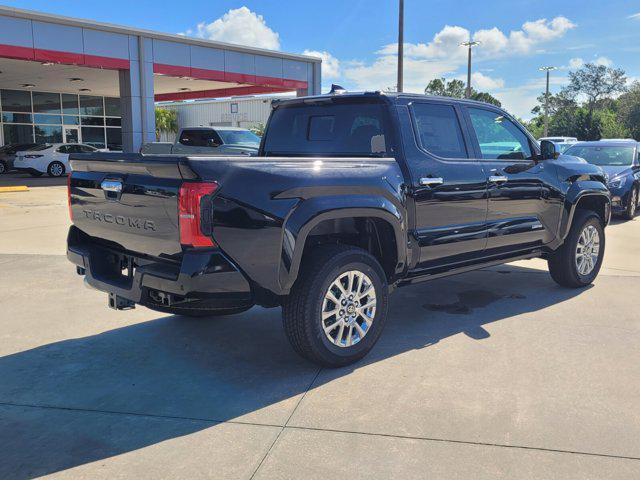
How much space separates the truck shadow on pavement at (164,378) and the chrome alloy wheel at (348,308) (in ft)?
0.78

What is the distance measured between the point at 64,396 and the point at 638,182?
11.9 metres

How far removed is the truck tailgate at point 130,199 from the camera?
3428 millimetres

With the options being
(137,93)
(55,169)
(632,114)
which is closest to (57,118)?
(55,169)

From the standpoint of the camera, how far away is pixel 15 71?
23.6 metres

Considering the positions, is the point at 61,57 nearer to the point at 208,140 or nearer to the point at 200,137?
the point at 200,137

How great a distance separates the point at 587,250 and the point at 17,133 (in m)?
29.9

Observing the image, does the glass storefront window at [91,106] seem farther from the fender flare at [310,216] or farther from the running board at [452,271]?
the fender flare at [310,216]

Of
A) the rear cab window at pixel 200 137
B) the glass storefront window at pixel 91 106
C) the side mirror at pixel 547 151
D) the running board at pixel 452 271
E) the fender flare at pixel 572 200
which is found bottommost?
the running board at pixel 452 271

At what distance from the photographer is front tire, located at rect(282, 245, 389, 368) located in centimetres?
384

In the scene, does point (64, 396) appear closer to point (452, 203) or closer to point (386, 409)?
point (386, 409)

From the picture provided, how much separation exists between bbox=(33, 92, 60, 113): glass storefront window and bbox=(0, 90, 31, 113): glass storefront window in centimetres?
33

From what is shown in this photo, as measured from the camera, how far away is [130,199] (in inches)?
147

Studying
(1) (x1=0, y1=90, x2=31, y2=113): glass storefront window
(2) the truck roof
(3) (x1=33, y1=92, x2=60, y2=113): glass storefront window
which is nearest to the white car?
(1) (x1=0, y1=90, x2=31, y2=113): glass storefront window

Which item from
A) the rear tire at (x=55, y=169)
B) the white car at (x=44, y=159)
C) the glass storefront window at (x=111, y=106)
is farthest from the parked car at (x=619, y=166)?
the glass storefront window at (x=111, y=106)
